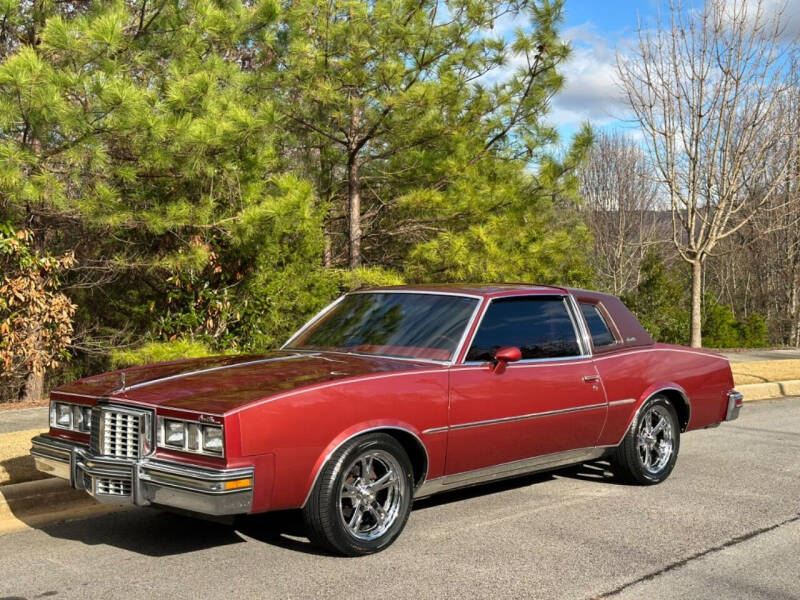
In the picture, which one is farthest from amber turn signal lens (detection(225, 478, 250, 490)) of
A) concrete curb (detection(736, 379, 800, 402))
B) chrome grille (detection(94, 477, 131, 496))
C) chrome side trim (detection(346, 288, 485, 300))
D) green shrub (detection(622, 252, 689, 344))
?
green shrub (detection(622, 252, 689, 344))

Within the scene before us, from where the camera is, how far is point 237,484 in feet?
14.2

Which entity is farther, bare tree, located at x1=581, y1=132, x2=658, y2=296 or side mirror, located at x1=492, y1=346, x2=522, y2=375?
bare tree, located at x1=581, y1=132, x2=658, y2=296

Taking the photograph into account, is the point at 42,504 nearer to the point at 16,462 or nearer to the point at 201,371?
the point at 16,462

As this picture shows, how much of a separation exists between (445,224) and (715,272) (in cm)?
3437

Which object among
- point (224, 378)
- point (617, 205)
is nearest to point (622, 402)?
point (224, 378)

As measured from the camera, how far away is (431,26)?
507 inches

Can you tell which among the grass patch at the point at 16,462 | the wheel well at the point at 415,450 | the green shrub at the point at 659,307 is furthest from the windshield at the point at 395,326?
the green shrub at the point at 659,307

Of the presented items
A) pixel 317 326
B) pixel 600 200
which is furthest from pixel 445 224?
pixel 600 200

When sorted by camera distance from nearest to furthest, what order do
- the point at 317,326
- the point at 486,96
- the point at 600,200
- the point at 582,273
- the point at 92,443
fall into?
1. the point at 92,443
2. the point at 317,326
3. the point at 486,96
4. the point at 582,273
5. the point at 600,200

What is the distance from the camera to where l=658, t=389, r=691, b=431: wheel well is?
279 inches

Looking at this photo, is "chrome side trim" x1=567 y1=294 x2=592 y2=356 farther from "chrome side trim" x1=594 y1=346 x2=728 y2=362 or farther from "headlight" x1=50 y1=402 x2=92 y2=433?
"headlight" x1=50 y1=402 x2=92 y2=433

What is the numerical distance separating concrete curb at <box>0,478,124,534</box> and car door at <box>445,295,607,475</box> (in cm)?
259

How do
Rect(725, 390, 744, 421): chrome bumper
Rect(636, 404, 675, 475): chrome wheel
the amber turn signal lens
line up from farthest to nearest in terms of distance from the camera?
Rect(725, 390, 744, 421): chrome bumper
Rect(636, 404, 675, 475): chrome wheel
the amber turn signal lens

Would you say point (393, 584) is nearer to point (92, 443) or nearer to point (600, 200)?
point (92, 443)
